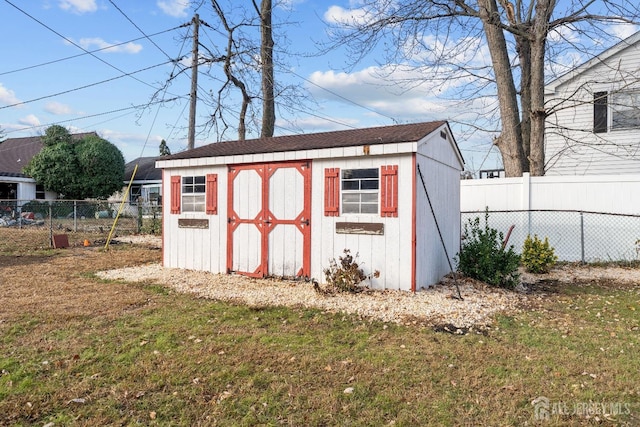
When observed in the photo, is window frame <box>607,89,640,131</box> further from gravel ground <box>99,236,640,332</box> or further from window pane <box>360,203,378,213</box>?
window pane <box>360,203,378,213</box>

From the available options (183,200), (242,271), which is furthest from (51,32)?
(242,271)

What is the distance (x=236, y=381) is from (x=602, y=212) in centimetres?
933

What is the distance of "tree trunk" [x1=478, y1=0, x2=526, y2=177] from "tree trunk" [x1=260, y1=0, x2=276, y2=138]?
741 centimetres

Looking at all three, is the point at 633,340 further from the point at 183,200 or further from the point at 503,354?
the point at 183,200

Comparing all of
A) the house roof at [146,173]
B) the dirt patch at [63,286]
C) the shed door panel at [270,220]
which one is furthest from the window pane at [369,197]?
the house roof at [146,173]

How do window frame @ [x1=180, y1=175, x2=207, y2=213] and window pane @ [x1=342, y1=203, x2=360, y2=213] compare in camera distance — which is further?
window frame @ [x1=180, y1=175, x2=207, y2=213]

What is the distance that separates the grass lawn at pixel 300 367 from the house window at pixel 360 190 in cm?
203

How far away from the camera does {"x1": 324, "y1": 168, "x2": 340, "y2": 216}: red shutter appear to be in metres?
6.96

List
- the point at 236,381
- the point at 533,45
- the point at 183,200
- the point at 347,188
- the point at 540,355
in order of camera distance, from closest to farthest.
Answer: the point at 236,381
the point at 540,355
the point at 347,188
the point at 183,200
the point at 533,45

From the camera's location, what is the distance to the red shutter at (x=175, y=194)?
882 centimetres

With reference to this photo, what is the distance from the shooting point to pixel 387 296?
6156mm

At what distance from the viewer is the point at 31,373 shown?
11.5ft

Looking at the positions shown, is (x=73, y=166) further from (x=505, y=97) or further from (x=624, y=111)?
Result: (x=624, y=111)

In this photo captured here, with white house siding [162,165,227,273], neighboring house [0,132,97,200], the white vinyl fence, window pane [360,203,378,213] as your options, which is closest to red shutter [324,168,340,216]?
window pane [360,203,378,213]
